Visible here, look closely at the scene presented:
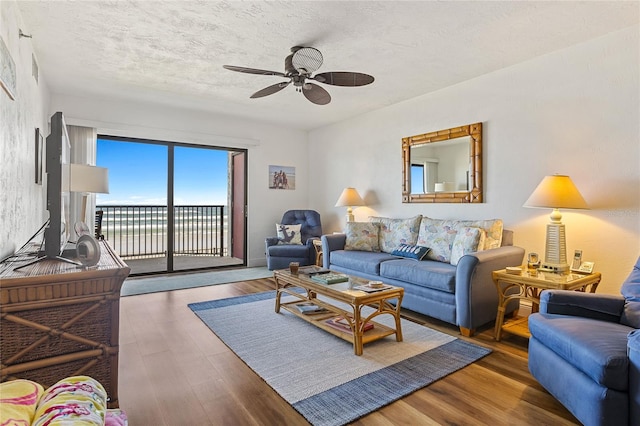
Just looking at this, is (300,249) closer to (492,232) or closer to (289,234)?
(289,234)

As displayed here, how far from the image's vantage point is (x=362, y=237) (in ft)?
14.6

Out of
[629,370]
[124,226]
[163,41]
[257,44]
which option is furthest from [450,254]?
[124,226]

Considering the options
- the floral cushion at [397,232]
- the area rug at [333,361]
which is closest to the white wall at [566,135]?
the floral cushion at [397,232]

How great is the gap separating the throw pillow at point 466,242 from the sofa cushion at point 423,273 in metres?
0.14

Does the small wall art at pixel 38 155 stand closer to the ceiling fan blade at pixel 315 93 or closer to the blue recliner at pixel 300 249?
the ceiling fan blade at pixel 315 93

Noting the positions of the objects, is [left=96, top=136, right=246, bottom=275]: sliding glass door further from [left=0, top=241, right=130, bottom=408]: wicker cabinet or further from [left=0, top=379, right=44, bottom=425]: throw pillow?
[left=0, top=379, right=44, bottom=425]: throw pillow

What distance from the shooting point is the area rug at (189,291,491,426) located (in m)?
1.90

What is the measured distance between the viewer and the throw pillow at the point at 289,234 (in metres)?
5.61

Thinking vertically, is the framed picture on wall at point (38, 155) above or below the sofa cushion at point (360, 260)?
above

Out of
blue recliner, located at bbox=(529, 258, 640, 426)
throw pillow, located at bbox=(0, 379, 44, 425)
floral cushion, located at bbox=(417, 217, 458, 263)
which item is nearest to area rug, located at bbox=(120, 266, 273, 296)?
floral cushion, located at bbox=(417, 217, 458, 263)

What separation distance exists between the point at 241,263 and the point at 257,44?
4.10 m

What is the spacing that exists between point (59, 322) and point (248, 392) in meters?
1.05

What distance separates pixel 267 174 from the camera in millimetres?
6152

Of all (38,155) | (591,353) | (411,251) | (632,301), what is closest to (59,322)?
(38,155)
